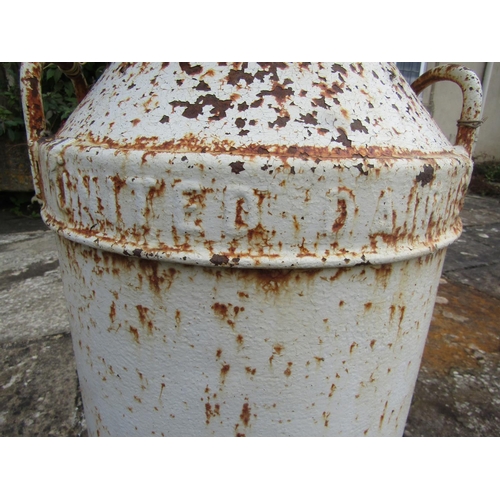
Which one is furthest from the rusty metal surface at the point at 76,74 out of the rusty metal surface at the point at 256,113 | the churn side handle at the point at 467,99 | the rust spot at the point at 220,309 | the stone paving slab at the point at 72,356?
the stone paving slab at the point at 72,356

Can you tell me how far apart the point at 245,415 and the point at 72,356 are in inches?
53.0

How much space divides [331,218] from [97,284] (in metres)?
0.53

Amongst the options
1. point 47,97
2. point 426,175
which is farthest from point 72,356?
point 47,97

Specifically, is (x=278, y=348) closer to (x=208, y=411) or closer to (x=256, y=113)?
(x=208, y=411)

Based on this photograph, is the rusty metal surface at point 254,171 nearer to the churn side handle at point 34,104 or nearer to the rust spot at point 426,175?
the rust spot at point 426,175

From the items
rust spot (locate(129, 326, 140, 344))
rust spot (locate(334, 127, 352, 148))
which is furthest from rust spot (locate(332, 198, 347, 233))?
rust spot (locate(129, 326, 140, 344))

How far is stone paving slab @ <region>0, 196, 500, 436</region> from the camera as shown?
1618 mm

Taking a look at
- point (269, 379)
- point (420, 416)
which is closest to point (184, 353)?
point (269, 379)

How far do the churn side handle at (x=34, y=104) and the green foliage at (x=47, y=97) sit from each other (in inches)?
100

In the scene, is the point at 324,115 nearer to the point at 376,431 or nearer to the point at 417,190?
the point at 417,190

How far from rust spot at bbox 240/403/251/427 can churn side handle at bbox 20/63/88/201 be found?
0.74 metres

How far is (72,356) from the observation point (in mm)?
1976

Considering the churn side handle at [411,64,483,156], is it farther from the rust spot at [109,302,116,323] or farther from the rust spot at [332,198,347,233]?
the rust spot at [109,302,116,323]

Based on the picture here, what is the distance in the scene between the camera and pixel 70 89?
3.61 meters
